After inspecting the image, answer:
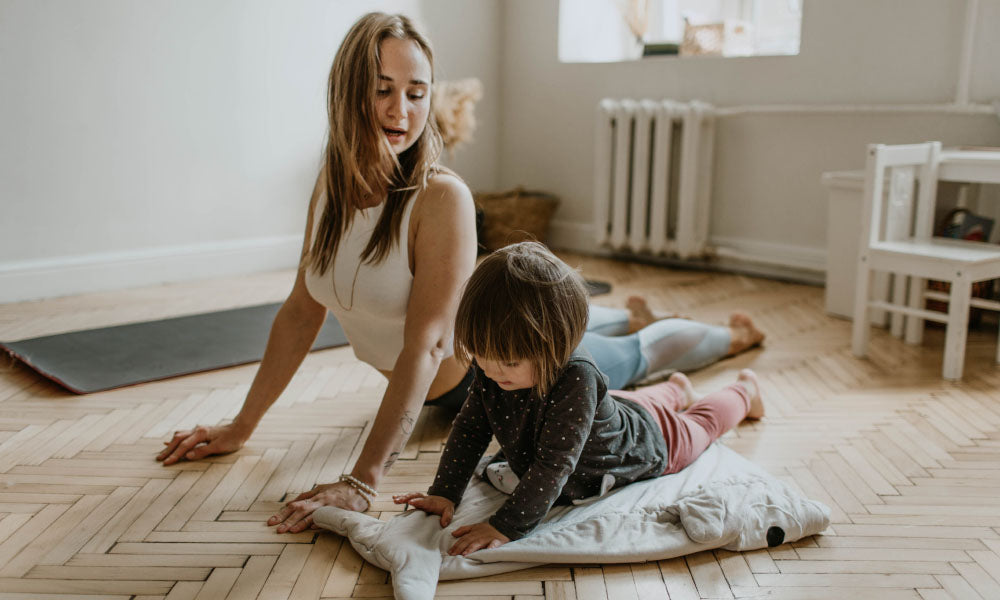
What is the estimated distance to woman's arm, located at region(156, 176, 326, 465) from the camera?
178 cm

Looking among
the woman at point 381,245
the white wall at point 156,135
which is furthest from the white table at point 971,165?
the white wall at point 156,135

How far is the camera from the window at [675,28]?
3840 millimetres

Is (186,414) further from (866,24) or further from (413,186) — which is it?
(866,24)

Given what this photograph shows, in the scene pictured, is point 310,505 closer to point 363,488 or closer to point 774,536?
point 363,488

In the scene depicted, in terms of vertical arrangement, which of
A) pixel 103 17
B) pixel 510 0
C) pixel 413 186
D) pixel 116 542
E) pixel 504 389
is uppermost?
pixel 510 0

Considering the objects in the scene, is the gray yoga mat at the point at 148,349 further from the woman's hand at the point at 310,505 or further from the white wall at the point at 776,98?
the white wall at the point at 776,98

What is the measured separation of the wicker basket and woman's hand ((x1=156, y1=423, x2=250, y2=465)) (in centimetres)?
243

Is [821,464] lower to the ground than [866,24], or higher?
lower

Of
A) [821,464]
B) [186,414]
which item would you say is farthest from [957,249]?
[186,414]

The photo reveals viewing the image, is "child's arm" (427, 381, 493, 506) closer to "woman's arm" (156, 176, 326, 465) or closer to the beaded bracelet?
the beaded bracelet

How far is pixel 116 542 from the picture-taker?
1458 millimetres

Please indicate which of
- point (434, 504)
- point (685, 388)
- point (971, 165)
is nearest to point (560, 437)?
point (434, 504)

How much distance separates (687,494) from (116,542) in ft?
3.28

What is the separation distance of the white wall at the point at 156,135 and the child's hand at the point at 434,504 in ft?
7.87
